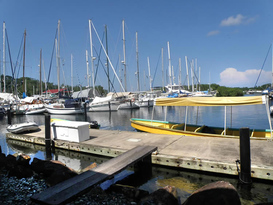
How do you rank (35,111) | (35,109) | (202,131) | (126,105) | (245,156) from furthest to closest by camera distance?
(126,105) < (35,109) < (35,111) < (202,131) < (245,156)

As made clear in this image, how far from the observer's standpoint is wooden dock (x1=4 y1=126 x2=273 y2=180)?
22.2 feet

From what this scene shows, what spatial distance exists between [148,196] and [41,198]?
Result: 2.68m

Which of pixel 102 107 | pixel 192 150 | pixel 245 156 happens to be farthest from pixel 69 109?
pixel 245 156

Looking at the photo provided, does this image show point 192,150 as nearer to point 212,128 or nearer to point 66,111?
point 212,128

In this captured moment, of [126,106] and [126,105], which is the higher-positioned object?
[126,105]

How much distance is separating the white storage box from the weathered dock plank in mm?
3972

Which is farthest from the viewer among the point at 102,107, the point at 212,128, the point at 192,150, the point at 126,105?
the point at 126,105

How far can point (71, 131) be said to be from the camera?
36.1ft

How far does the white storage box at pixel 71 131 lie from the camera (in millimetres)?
10805

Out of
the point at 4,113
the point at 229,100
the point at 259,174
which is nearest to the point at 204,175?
the point at 259,174

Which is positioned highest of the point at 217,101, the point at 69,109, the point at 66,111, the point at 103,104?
the point at 217,101

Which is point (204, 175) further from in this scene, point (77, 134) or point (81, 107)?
point (81, 107)

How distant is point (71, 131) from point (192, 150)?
631 cm

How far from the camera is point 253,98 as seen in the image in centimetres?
1015
